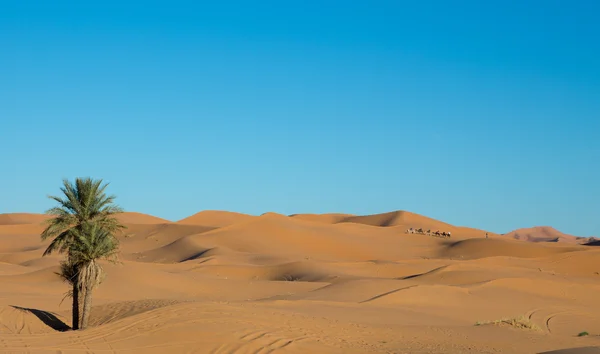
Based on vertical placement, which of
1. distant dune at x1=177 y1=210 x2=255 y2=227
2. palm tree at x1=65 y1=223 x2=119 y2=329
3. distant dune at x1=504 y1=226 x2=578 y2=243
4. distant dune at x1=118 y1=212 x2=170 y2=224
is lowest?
palm tree at x1=65 y1=223 x2=119 y2=329

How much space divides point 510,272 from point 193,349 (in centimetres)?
3038

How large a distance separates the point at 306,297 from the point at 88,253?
1138cm

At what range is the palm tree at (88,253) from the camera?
784 inches

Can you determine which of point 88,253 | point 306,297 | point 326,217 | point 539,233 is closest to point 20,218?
Answer: point 326,217

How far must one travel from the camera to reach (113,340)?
15.0 metres

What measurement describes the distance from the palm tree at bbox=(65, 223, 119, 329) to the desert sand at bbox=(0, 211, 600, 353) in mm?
1140

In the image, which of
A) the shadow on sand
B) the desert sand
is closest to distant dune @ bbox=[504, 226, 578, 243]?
the desert sand

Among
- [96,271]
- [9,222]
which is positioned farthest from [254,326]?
[9,222]

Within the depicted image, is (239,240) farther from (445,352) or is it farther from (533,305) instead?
(445,352)

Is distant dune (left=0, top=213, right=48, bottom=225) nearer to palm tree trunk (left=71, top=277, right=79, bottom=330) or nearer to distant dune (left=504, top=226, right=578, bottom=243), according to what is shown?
palm tree trunk (left=71, top=277, right=79, bottom=330)

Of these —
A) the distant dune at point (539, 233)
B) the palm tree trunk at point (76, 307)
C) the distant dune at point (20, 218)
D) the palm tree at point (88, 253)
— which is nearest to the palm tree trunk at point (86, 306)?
the palm tree at point (88, 253)

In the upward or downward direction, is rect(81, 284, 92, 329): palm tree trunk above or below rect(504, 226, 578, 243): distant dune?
below

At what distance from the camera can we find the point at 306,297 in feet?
94.7

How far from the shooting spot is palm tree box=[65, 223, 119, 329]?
19.9 m
